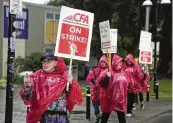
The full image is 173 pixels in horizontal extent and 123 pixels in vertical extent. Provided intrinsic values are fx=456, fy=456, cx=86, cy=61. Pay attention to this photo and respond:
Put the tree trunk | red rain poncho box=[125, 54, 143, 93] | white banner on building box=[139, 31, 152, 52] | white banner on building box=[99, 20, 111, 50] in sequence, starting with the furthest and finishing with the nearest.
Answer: the tree trunk → white banner on building box=[139, 31, 152, 52] → red rain poncho box=[125, 54, 143, 93] → white banner on building box=[99, 20, 111, 50]

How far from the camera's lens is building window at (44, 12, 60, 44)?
3791 centimetres

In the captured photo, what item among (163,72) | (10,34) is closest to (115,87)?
(10,34)

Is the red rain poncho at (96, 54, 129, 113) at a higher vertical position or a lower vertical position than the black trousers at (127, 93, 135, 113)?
higher

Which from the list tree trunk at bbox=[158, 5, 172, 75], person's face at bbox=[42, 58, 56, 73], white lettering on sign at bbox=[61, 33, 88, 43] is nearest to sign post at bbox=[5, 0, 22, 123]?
white lettering on sign at bbox=[61, 33, 88, 43]

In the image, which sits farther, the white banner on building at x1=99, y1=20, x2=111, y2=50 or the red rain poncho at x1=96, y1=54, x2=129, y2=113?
the red rain poncho at x1=96, y1=54, x2=129, y2=113

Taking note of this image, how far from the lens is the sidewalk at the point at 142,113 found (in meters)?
12.7

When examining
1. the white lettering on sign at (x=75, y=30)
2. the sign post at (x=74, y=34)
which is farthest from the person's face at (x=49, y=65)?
the white lettering on sign at (x=75, y=30)

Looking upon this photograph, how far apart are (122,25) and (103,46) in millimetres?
26851

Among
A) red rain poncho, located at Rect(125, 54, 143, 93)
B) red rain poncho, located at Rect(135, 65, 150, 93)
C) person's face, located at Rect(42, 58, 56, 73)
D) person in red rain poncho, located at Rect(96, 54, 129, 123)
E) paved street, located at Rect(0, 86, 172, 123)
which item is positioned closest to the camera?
person's face, located at Rect(42, 58, 56, 73)

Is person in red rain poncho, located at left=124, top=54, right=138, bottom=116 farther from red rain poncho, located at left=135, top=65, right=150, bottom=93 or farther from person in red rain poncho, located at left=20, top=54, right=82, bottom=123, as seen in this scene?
person in red rain poncho, located at left=20, top=54, right=82, bottom=123

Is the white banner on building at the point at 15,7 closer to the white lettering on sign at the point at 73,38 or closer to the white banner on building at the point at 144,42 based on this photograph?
the white lettering on sign at the point at 73,38

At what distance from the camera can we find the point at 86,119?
12695mm

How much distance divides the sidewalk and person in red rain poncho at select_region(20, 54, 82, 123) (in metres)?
5.78

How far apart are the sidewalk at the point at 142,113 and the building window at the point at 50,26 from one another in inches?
813
